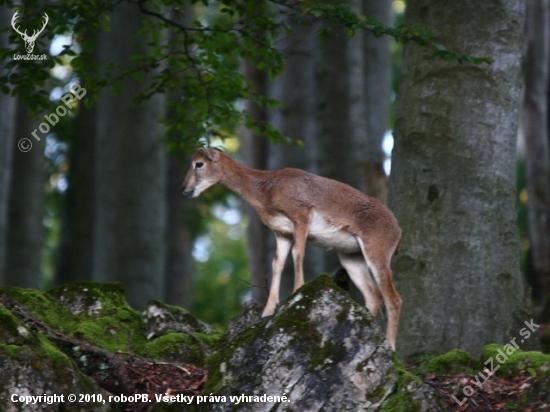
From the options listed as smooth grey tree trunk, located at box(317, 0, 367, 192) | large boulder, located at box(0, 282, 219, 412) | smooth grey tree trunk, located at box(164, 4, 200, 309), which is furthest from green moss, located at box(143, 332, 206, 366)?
smooth grey tree trunk, located at box(164, 4, 200, 309)

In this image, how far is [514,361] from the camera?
956 centimetres

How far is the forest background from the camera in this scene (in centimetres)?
1138

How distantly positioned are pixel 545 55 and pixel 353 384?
15968mm

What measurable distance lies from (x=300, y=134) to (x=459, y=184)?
8021 mm

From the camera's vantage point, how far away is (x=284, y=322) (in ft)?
27.6

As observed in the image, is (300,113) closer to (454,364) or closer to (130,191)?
(130,191)

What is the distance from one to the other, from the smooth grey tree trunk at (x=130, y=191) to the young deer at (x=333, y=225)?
867cm

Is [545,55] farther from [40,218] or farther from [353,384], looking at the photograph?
[353,384]

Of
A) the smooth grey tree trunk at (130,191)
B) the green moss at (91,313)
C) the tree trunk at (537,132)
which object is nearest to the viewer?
the green moss at (91,313)

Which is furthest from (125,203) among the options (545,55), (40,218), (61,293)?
(545,55)

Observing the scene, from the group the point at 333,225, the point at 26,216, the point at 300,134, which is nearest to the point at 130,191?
the point at 300,134

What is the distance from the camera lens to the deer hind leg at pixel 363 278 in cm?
1045

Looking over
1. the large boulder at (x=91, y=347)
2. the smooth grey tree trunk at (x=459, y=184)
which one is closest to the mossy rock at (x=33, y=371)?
the large boulder at (x=91, y=347)

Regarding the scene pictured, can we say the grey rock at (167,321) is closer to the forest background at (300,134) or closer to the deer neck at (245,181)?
the forest background at (300,134)
